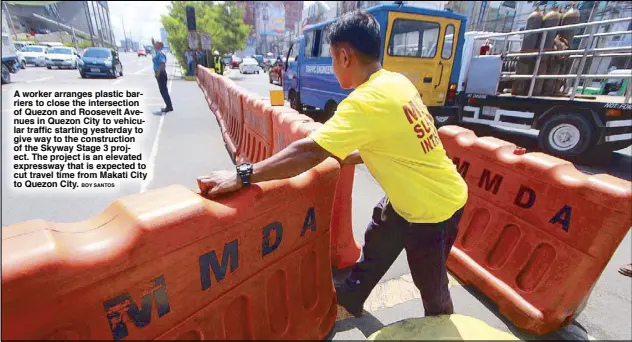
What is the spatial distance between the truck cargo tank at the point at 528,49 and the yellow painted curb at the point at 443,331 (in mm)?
7735

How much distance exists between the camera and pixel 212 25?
28688 millimetres

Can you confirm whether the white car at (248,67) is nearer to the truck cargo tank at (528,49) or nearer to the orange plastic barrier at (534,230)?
the truck cargo tank at (528,49)

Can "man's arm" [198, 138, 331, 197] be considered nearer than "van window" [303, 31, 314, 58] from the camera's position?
Yes

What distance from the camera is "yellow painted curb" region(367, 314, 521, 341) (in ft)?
3.16

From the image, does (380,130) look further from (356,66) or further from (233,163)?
(233,163)

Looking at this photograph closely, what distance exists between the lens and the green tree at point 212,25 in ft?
90.2

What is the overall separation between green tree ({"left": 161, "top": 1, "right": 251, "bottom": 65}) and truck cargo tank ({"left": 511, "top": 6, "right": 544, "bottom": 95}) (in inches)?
1037

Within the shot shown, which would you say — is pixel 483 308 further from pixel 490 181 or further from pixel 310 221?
pixel 310 221

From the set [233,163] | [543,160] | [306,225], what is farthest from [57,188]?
[543,160]

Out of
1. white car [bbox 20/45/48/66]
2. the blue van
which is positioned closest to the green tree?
the blue van

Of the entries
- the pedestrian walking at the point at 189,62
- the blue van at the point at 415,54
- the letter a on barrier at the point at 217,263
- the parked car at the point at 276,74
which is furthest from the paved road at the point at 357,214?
the pedestrian walking at the point at 189,62

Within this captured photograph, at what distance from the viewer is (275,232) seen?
1602 millimetres

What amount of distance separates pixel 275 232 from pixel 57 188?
4.05m

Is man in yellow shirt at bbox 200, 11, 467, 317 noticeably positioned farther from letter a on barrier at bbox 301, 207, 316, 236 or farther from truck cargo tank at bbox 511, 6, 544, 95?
truck cargo tank at bbox 511, 6, 544, 95
